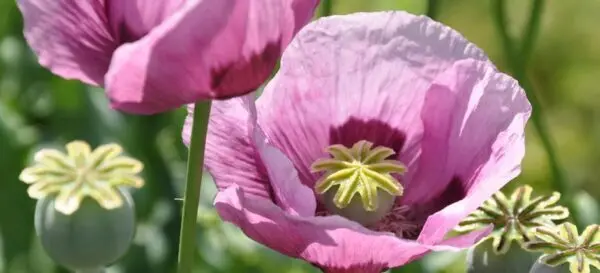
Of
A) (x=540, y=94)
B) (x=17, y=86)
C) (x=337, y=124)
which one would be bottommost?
(x=540, y=94)

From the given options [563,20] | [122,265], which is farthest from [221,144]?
[563,20]

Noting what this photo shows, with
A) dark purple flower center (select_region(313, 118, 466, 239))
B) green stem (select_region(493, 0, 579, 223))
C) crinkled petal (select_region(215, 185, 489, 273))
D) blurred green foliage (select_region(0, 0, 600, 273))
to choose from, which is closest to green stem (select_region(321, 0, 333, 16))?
blurred green foliage (select_region(0, 0, 600, 273))

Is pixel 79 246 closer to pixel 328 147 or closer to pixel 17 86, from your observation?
pixel 328 147

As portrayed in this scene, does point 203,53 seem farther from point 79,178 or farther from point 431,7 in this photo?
point 431,7

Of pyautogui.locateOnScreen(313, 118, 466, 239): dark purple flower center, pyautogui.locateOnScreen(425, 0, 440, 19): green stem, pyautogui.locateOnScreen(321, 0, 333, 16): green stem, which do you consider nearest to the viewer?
pyautogui.locateOnScreen(313, 118, 466, 239): dark purple flower center

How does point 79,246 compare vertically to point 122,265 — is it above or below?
above

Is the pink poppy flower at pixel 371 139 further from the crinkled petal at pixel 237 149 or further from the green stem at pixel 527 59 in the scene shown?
the green stem at pixel 527 59

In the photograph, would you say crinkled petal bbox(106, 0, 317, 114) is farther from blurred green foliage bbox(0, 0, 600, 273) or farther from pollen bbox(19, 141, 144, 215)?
blurred green foliage bbox(0, 0, 600, 273)
